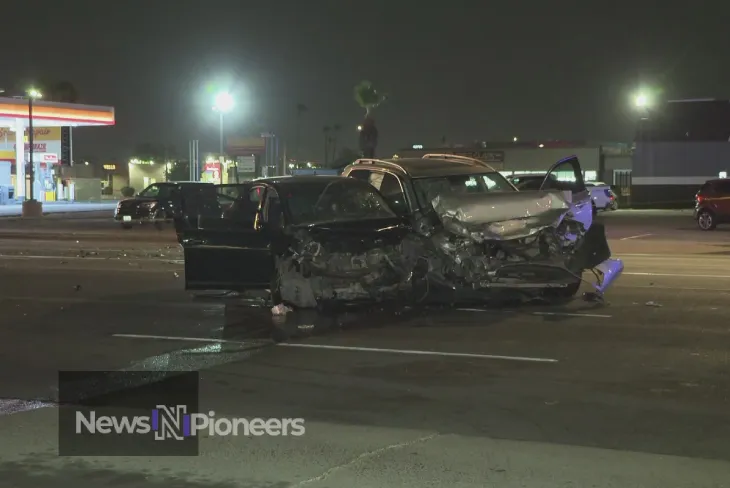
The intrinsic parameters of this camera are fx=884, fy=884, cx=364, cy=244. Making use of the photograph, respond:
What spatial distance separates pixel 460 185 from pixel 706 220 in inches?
693

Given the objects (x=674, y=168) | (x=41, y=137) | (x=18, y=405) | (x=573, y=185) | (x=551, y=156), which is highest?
(x=41, y=137)

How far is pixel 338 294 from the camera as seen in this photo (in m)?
11.4

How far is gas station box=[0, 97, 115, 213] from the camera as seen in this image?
5238 cm

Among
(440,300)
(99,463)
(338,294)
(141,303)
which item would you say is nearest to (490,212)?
(440,300)

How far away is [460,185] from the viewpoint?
13797 mm

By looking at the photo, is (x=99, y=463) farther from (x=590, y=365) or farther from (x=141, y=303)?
(x=141, y=303)

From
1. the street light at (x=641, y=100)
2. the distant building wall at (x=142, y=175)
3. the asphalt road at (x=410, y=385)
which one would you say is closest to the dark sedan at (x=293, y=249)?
the asphalt road at (x=410, y=385)

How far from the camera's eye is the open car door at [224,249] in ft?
37.9

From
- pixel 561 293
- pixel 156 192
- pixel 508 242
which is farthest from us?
pixel 156 192

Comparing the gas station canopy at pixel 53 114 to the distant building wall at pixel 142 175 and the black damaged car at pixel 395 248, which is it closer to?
the distant building wall at pixel 142 175

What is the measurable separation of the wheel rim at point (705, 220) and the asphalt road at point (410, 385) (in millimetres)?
14831

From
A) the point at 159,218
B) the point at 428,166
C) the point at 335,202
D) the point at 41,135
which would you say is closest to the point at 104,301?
the point at 335,202

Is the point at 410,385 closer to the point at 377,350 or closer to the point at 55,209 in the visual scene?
the point at 377,350

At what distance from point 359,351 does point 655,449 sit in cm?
385
